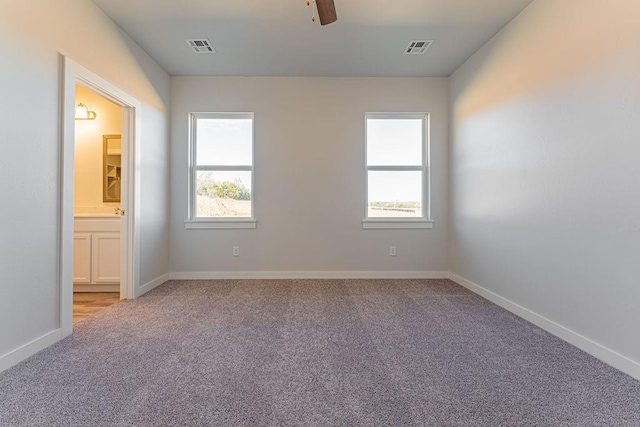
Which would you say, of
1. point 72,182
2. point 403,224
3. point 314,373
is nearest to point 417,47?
point 403,224

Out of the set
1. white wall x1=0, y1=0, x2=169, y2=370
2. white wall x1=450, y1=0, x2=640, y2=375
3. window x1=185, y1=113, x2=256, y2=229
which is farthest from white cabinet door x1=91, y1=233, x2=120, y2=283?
white wall x1=450, y1=0, x2=640, y2=375

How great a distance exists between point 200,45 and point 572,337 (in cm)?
432

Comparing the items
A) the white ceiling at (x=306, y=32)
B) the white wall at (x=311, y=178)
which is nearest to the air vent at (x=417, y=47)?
the white ceiling at (x=306, y=32)

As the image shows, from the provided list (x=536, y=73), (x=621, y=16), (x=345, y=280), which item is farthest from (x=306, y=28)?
(x=345, y=280)

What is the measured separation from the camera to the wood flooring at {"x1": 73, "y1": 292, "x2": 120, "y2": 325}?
10.3ft

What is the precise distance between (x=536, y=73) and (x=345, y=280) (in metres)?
3.03

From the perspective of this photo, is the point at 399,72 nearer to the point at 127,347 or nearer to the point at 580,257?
the point at 580,257

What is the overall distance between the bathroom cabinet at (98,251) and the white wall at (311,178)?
755mm

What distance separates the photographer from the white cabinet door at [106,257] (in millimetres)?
3838

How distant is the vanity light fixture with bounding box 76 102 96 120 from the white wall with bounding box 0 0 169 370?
1482 mm

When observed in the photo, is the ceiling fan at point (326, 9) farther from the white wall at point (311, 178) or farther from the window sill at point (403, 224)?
the window sill at point (403, 224)

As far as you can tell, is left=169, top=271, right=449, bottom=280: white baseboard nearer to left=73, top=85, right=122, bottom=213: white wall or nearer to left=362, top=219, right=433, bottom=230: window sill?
left=362, top=219, right=433, bottom=230: window sill

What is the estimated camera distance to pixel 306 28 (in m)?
3.22

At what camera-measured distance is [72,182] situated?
256 cm
